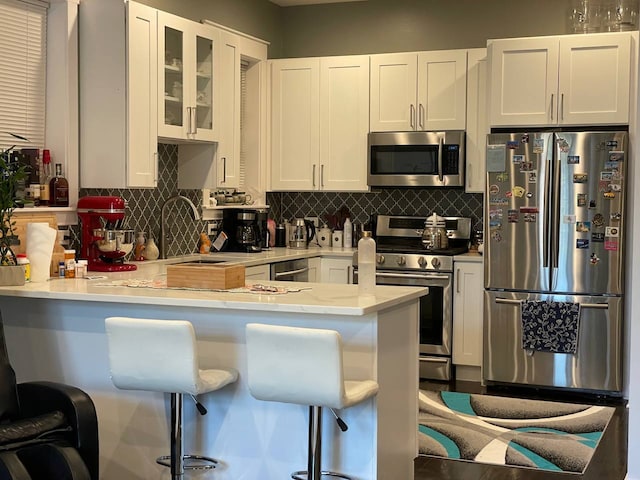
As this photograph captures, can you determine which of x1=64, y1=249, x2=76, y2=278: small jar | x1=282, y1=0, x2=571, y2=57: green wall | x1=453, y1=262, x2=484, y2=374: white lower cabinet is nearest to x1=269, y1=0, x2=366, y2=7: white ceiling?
x1=282, y1=0, x2=571, y2=57: green wall

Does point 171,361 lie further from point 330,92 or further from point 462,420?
point 330,92

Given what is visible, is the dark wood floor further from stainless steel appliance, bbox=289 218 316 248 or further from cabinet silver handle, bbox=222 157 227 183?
stainless steel appliance, bbox=289 218 316 248

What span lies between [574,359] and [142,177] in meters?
3.11

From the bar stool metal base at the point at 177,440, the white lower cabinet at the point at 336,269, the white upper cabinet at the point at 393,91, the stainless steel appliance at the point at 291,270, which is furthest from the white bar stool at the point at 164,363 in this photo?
the white upper cabinet at the point at 393,91

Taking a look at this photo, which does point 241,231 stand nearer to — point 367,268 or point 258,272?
point 258,272

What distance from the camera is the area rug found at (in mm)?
4551

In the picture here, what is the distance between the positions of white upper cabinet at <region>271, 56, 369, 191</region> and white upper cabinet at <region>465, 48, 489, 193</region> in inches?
31.9

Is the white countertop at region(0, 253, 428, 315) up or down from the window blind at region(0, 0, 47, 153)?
down

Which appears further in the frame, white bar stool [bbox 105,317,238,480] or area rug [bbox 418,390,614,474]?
area rug [bbox 418,390,614,474]

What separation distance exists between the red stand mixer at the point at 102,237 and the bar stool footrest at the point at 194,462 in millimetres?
1384

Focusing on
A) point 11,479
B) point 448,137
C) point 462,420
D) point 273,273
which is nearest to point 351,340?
point 11,479

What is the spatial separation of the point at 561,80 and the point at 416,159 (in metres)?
1.21

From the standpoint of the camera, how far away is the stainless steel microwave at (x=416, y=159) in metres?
6.41

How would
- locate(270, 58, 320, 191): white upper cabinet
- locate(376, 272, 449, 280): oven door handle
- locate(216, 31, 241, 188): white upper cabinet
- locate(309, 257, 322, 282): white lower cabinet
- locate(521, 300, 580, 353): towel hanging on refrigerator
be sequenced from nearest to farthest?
locate(521, 300, 580, 353): towel hanging on refrigerator < locate(216, 31, 241, 188): white upper cabinet < locate(376, 272, 449, 280): oven door handle < locate(309, 257, 322, 282): white lower cabinet < locate(270, 58, 320, 191): white upper cabinet
